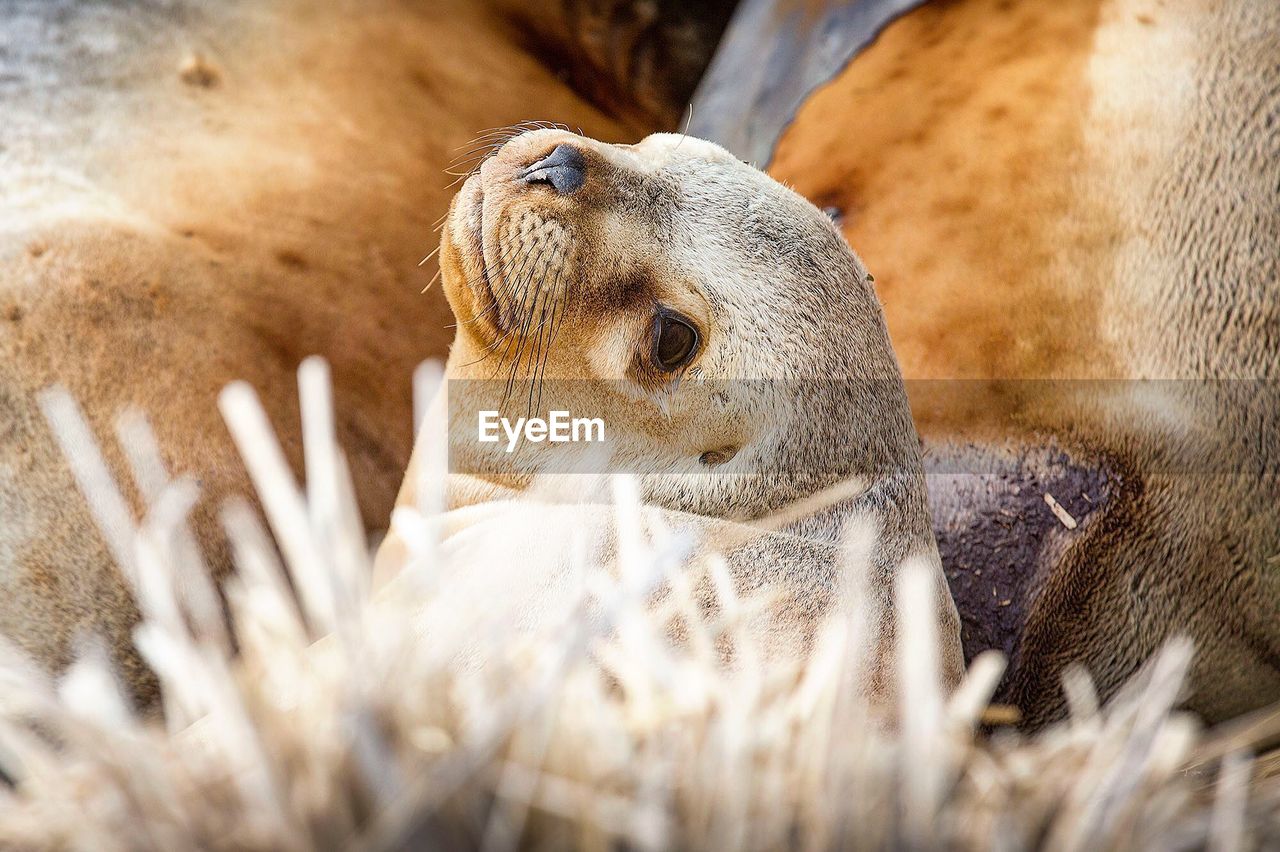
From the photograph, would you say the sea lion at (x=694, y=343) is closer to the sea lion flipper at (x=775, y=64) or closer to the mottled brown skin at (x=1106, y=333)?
the mottled brown skin at (x=1106, y=333)

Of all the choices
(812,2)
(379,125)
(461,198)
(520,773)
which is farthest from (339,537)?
(812,2)

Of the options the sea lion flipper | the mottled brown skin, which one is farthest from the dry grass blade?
the sea lion flipper

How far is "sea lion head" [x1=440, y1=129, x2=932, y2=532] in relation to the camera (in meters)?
1.56

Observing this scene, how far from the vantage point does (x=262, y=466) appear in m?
0.73

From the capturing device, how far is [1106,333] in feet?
6.11

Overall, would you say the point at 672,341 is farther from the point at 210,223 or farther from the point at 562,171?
the point at 210,223

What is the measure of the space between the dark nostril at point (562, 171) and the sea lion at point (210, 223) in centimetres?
70

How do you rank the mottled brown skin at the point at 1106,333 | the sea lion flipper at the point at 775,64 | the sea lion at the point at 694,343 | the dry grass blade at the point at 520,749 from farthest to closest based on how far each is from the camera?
the sea lion flipper at the point at 775,64
the mottled brown skin at the point at 1106,333
the sea lion at the point at 694,343
the dry grass blade at the point at 520,749

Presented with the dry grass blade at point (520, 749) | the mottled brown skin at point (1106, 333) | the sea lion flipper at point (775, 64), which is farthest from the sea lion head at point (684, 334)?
the sea lion flipper at point (775, 64)

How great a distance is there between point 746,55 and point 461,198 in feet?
3.80

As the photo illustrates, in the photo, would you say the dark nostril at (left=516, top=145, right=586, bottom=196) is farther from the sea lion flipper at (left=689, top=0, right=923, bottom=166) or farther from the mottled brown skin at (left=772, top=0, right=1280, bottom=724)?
the sea lion flipper at (left=689, top=0, right=923, bottom=166)

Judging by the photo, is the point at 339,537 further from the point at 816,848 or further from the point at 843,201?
the point at 843,201

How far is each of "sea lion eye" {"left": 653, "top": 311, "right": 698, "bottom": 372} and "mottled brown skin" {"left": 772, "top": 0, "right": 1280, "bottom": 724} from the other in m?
0.57

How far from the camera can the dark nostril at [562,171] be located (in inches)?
61.7
